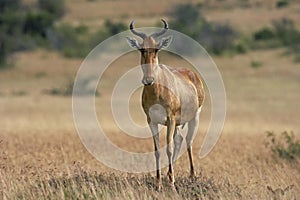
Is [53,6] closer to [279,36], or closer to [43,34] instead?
[43,34]

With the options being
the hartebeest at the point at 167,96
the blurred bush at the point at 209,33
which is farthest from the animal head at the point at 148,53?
the blurred bush at the point at 209,33

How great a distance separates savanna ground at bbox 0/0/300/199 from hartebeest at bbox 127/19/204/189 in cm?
62

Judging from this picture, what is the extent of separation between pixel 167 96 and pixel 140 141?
8816 mm

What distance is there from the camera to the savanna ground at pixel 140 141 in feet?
36.1

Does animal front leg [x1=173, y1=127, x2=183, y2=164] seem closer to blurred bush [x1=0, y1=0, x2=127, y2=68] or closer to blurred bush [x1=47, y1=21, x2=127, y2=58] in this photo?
blurred bush [x1=0, y1=0, x2=127, y2=68]

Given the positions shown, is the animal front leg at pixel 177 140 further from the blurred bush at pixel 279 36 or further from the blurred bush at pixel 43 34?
the blurred bush at pixel 279 36

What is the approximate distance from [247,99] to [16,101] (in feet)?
38.7

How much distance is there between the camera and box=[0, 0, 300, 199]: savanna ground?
11016 millimetres

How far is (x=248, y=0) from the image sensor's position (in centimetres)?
9606

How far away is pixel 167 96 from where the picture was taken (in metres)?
12.5

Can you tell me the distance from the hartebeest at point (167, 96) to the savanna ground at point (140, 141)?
2.03ft

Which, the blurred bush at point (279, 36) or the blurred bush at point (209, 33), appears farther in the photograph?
the blurred bush at point (279, 36)

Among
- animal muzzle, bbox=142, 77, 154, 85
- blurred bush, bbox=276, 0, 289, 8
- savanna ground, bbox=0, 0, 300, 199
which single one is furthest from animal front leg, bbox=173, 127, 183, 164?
blurred bush, bbox=276, 0, 289, 8

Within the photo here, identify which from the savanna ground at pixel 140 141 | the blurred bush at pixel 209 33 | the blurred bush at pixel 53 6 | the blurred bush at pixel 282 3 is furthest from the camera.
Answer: the blurred bush at pixel 282 3
